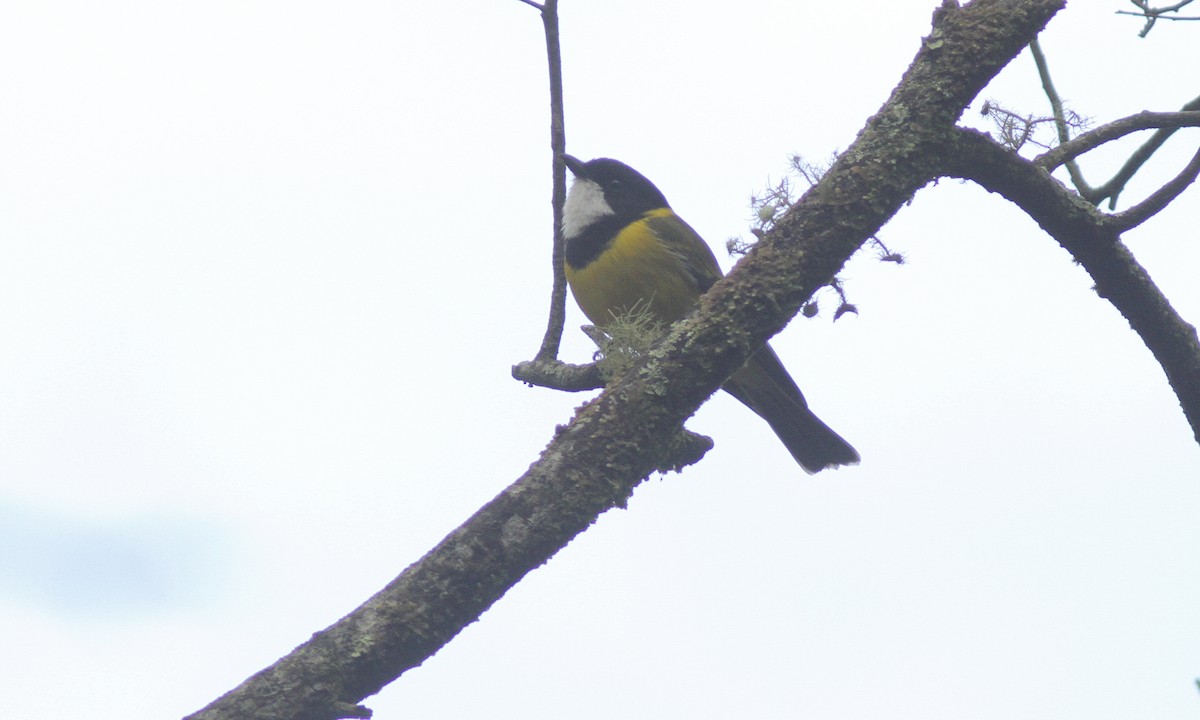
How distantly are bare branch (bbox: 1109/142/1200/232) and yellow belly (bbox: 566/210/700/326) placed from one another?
7.52 feet

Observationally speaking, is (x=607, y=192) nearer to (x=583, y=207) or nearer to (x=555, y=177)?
(x=583, y=207)

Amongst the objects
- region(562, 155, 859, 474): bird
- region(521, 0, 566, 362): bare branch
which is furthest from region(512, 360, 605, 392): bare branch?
region(562, 155, 859, 474): bird

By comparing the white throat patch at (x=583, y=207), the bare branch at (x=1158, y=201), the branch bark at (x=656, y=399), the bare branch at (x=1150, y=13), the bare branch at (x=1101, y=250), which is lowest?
the branch bark at (x=656, y=399)

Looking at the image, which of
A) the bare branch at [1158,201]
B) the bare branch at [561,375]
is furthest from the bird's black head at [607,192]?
the bare branch at [1158,201]

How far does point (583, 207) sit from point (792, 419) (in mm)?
1420

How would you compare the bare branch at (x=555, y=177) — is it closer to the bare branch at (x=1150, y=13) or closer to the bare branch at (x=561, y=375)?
the bare branch at (x=561, y=375)

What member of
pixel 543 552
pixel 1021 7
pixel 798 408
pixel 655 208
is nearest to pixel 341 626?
pixel 543 552

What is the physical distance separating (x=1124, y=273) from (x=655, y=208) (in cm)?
303

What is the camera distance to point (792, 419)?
17.8 feet

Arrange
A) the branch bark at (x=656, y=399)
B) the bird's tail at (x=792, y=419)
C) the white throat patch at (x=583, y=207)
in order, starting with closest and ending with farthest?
the branch bark at (x=656, y=399)
the bird's tail at (x=792, y=419)
the white throat patch at (x=583, y=207)

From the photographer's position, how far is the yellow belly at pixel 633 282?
16.6 ft

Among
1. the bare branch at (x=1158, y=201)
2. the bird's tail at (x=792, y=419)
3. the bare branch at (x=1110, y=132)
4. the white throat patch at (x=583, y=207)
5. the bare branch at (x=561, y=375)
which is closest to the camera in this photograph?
the bare branch at (x=1158, y=201)

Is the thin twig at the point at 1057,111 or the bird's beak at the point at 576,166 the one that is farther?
the bird's beak at the point at 576,166

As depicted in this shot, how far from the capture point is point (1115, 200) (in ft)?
11.4
